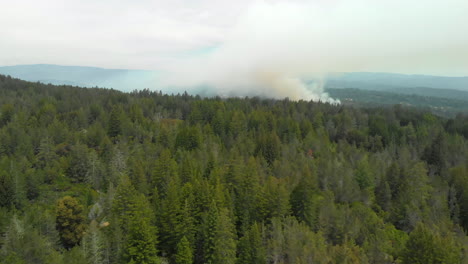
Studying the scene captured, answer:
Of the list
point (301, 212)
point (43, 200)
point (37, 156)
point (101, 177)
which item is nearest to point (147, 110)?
point (37, 156)

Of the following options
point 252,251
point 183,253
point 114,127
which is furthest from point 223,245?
point 114,127

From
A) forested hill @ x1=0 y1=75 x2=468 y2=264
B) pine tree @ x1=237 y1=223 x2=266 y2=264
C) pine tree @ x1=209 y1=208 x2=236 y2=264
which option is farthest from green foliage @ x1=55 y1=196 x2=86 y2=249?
pine tree @ x1=237 y1=223 x2=266 y2=264

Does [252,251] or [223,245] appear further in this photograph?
[223,245]

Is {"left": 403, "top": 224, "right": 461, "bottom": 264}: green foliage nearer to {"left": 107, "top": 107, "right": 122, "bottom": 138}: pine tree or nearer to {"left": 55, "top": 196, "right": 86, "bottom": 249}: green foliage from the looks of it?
{"left": 55, "top": 196, "right": 86, "bottom": 249}: green foliage

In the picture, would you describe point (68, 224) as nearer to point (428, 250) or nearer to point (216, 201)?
point (216, 201)

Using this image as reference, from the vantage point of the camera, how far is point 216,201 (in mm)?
42656

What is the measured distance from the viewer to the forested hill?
115 feet

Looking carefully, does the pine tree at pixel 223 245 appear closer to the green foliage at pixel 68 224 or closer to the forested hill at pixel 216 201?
the forested hill at pixel 216 201

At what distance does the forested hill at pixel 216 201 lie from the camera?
35.1 m

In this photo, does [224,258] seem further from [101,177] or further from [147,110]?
[147,110]

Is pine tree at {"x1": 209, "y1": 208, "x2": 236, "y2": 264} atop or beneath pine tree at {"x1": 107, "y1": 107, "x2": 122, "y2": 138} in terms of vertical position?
beneath

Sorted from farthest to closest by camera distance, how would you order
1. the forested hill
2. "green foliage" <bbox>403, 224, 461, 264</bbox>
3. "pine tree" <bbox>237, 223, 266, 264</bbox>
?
1. "pine tree" <bbox>237, 223, 266, 264</bbox>
2. the forested hill
3. "green foliage" <bbox>403, 224, 461, 264</bbox>

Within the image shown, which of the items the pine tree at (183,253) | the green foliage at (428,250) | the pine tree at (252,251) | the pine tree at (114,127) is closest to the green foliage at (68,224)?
the pine tree at (183,253)

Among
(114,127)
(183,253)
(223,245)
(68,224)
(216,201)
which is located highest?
(114,127)
